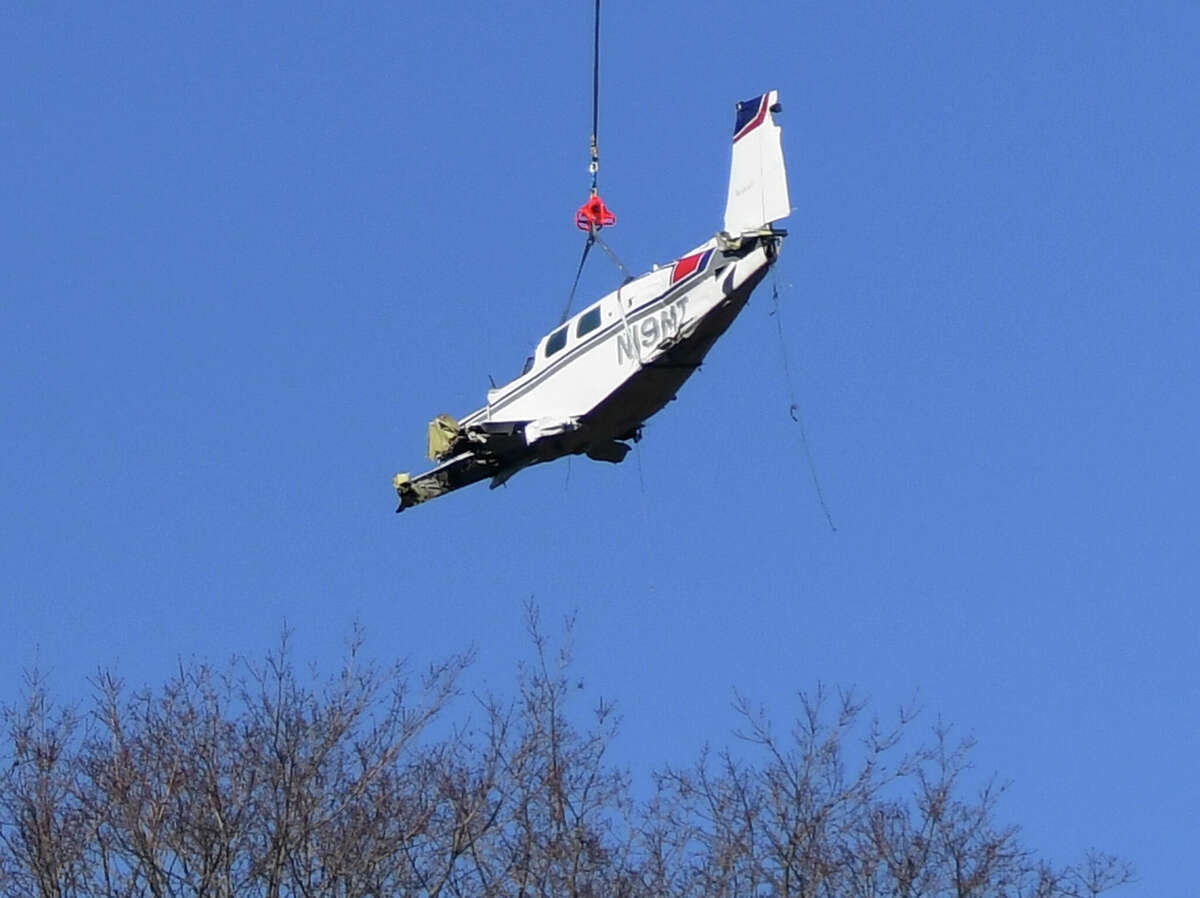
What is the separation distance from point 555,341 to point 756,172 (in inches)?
138

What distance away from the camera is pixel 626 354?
40.1 metres

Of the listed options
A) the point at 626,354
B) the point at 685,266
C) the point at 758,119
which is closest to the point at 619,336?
the point at 626,354

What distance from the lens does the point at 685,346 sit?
39469 mm

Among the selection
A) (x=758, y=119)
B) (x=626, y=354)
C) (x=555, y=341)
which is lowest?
(x=626, y=354)

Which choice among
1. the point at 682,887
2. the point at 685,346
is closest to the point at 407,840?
the point at 682,887

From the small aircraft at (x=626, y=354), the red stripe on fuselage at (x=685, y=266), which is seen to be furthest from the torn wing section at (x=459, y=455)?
the red stripe on fuselage at (x=685, y=266)

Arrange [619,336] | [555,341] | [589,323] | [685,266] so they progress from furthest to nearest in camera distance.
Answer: [555,341] < [589,323] < [619,336] < [685,266]

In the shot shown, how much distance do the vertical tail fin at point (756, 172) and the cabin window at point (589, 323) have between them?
2240mm

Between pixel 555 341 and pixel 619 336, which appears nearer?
pixel 619 336

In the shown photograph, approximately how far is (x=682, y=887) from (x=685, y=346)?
7.48 metres

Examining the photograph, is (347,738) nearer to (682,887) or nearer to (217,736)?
(217,736)

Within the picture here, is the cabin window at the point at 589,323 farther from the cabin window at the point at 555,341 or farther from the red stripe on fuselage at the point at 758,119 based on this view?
the red stripe on fuselage at the point at 758,119

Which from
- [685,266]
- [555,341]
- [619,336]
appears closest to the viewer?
[685,266]

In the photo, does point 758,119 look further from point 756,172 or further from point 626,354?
point 626,354
